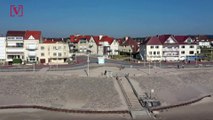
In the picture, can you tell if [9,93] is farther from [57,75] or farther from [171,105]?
[171,105]

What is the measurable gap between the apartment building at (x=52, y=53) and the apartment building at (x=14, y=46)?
3.95 m

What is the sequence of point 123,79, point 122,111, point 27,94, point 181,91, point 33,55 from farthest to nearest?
1. point 33,55
2. point 123,79
3. point 181,91
4. point 27,94
5. point 122,111

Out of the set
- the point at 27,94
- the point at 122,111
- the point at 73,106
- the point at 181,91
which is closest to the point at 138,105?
the point at 122,111

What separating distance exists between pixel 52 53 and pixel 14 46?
824 cm

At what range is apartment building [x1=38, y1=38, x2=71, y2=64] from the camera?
212 feet

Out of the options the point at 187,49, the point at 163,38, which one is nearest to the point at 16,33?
the point at 163,38

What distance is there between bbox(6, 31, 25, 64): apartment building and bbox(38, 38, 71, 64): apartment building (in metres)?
3.95

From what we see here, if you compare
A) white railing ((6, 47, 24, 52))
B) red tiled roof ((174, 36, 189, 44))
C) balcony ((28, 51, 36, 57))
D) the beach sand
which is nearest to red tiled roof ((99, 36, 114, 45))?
red tiled roof ((174, 36, 189, 44))

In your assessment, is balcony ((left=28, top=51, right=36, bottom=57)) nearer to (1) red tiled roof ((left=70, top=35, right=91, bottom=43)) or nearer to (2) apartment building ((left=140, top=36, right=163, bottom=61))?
(2) apartment building ((left=140, top=36, right=163, bottom=61))

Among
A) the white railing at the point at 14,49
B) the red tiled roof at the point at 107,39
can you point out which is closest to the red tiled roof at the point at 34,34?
the white railing at the point at 14,49

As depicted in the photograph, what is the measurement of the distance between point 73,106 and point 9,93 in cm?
931

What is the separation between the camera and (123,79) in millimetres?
41500

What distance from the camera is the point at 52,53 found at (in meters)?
66.2

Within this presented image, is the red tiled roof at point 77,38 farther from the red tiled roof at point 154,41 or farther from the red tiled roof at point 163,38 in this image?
the red tiled roof at point 163,38
